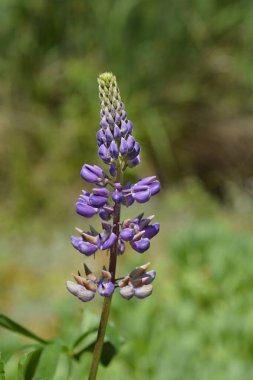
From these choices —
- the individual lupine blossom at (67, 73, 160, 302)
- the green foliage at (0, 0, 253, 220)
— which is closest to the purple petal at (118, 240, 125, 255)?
the individual lupine blossom at (67, 73, 160, 302)

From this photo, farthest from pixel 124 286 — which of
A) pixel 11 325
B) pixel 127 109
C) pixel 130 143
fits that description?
pixel 127 109

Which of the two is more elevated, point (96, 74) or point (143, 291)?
point (96, 74)

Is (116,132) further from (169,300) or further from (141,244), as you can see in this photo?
(169,300)

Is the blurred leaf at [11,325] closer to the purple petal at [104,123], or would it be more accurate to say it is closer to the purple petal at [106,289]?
the purple petal at [106,289]

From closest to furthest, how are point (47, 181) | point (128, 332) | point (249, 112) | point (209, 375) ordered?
point (209, 375)
point (128, 332)
point (47, 181)
point (249, 112)

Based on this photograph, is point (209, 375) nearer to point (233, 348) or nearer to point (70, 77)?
point (233, 348)

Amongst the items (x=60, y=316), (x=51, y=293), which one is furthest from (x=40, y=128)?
(x=60, y=316)

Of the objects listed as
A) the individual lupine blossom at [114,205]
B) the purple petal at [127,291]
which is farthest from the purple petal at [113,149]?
the purple petal at [127,291]
